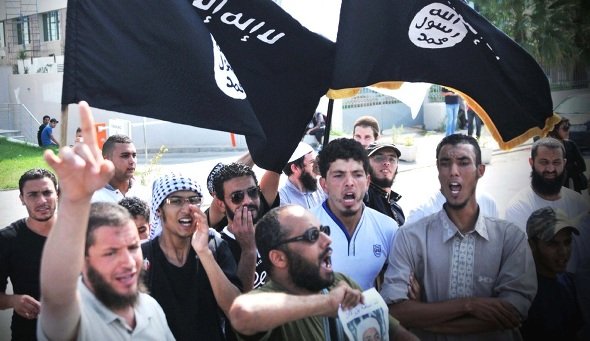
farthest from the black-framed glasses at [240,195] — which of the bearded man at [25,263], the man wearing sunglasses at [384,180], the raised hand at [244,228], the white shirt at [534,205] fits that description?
the white shirt at [534,205]

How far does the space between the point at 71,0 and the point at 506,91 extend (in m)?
3.09

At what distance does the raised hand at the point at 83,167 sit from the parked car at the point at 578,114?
14.2 metres

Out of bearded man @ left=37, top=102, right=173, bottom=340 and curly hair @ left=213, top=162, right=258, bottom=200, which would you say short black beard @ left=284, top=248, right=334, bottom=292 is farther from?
curly hair @ left=213, top=162, right=258, bottom=200

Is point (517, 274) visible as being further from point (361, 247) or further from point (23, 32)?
point (23, 32)

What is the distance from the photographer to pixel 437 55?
455 cm

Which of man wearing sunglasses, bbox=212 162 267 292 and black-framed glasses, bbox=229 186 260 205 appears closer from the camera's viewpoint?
man wearing sunglasses, bbox=212 162 267 292

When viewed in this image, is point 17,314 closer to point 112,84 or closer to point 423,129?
point 112,84

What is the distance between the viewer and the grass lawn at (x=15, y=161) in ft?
43.3

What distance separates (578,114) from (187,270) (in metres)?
14.1

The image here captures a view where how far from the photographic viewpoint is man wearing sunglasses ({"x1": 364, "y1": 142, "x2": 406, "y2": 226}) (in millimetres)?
5172

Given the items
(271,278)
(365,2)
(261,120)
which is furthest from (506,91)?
(271,278)

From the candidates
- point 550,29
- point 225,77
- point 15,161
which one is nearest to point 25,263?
point 225,77

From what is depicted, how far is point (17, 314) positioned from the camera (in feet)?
12.6

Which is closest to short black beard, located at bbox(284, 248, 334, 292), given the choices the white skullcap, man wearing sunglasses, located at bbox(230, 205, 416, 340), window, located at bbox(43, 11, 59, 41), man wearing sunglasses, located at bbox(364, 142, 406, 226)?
man wearing sunglasses, located at bbox(230, 205, 416, 340)
